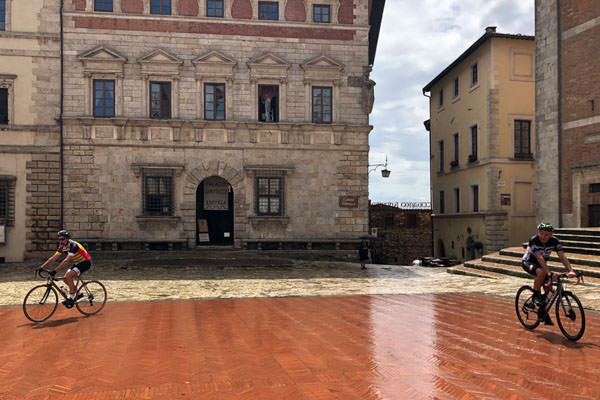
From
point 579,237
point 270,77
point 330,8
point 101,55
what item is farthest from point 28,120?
point 579,237

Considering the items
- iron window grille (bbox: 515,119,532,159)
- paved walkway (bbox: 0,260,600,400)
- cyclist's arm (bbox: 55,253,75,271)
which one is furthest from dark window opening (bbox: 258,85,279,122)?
cyclist's arm (bbox: 55,253,75,271)

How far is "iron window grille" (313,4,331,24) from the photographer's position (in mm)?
23109

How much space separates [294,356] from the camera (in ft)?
21.2

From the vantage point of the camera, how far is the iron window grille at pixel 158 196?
2202cm

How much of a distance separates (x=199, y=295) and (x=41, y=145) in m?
13.3

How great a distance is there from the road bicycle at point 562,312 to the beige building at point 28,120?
64.9 ft

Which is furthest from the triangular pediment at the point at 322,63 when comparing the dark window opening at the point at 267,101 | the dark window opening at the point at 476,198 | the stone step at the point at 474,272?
the dark window opening at the point at 476,198

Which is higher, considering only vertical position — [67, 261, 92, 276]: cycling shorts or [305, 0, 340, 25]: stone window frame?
[305, 0, 340, 25]: stone window frame

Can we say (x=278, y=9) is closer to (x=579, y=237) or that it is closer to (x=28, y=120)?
(x=28, y=120)

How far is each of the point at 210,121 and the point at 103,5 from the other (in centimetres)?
681

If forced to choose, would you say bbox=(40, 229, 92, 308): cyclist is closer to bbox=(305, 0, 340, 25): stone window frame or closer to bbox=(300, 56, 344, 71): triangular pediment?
bbox=(300, 56, 344, 71): triangular pediment

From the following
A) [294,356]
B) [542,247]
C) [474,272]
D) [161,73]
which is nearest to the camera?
[294,356]

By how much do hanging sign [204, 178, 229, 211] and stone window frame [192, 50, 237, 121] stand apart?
3009 mm

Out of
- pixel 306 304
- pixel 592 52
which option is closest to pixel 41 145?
pixel 306 304
